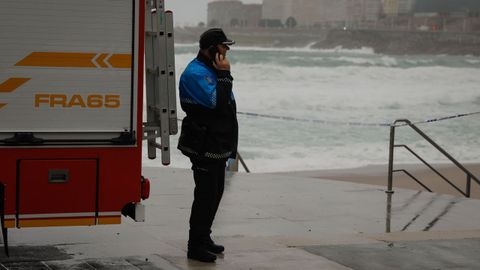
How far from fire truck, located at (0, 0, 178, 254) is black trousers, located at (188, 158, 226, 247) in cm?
52

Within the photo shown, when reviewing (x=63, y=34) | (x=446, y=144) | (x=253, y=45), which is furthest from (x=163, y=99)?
(x=253, y=45)

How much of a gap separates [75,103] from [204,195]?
1.31 metres

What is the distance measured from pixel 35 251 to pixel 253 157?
50.1 ft

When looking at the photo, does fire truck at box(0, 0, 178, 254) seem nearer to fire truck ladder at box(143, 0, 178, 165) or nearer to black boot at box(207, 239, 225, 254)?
fire truck ladder at box(143, 0, 178, 165)

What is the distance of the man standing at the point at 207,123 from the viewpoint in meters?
7.38

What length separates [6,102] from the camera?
675cm

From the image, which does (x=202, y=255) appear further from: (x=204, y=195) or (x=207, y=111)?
(x=207, y=111)

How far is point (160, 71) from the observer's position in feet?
23.9

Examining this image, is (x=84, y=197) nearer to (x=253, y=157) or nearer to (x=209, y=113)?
(x=209, y=113)

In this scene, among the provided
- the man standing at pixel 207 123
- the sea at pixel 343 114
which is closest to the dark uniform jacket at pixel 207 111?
the man standing at pixel 207 123

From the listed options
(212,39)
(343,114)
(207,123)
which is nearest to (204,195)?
(207,123)

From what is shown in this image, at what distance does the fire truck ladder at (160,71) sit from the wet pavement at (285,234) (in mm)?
1030

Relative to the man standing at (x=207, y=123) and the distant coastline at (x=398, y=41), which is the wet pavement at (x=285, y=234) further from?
the distant coastline at (x=398, y=41)

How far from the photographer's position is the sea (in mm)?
23406
